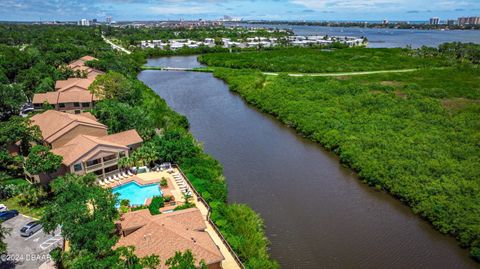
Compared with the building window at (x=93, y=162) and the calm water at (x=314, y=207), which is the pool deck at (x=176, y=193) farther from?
the calm water at (x=314, y=207)

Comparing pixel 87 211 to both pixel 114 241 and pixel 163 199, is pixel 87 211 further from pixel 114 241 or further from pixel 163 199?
pixel 163 199

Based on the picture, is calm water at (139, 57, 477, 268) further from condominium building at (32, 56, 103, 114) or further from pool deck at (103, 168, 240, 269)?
condominium building at (32, 56, 103, 114)

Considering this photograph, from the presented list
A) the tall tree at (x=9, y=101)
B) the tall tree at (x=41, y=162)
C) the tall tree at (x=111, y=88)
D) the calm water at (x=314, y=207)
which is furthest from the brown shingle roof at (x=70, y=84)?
the tall tree at (x=41, y=162)

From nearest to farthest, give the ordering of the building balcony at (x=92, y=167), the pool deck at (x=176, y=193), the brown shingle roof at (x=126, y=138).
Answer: the pool deck at (x=176, y=193) < the building balcony at (x=92, y=167) < the brown shingle roof at (x=126, y=138)

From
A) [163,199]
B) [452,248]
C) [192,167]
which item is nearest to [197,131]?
[192,167]

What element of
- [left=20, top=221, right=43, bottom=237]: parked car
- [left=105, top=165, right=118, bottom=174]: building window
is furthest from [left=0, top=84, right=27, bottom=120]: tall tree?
[left=20, top=221, right=43, bottom=237]: parked car
